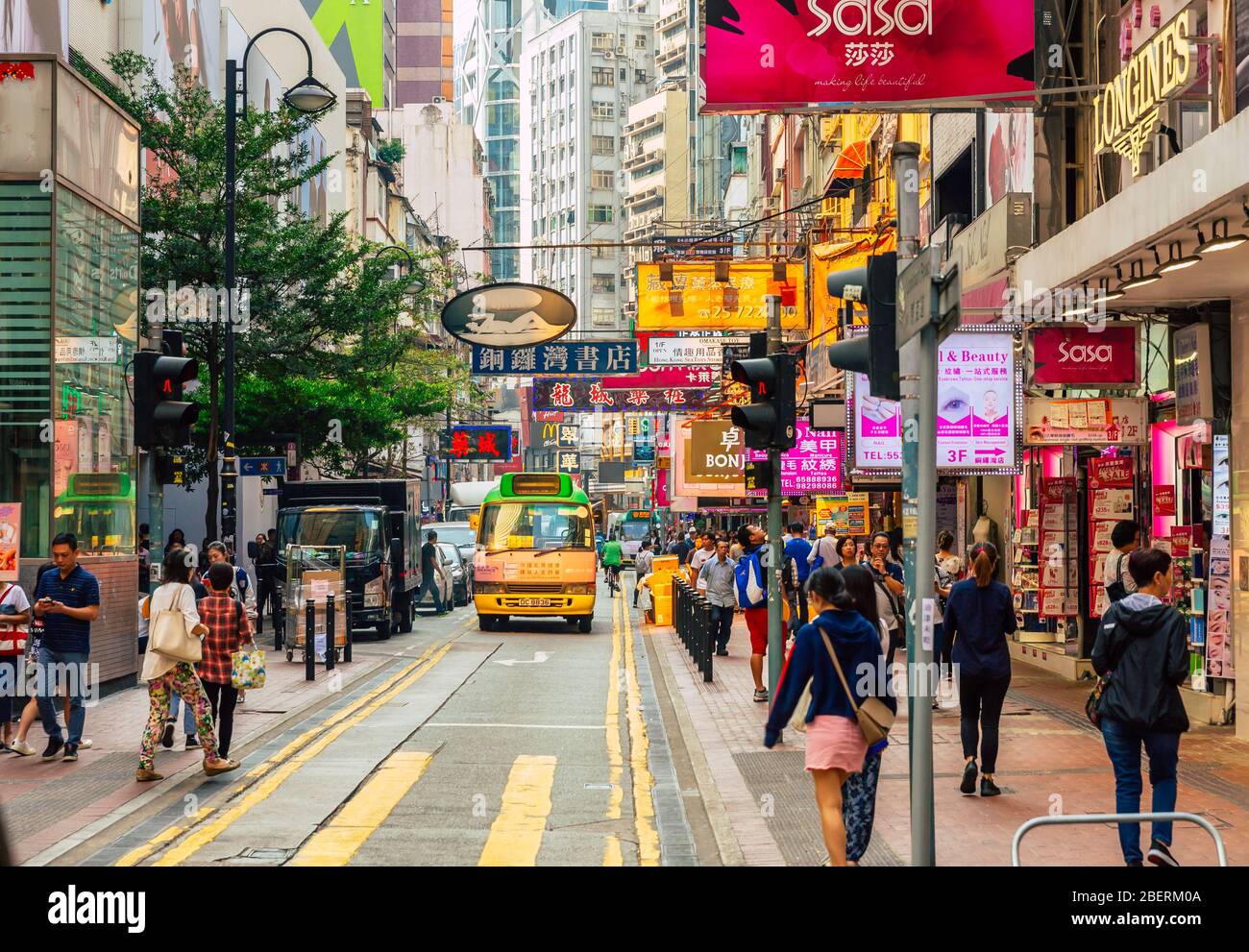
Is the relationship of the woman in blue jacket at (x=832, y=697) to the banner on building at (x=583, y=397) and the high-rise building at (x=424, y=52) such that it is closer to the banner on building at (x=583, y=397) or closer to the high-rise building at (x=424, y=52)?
the banner on building at (x=583, y=397)

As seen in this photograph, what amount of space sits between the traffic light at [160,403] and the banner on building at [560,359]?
14.2m

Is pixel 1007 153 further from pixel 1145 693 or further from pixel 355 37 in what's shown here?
pixel 355 37

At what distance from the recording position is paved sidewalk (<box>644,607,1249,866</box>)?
930 cm

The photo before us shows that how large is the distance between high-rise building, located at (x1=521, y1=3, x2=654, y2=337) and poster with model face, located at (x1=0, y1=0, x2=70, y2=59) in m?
125

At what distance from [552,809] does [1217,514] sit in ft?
23.8

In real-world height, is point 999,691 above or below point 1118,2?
below

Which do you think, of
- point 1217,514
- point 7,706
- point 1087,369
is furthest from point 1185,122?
point 7,706

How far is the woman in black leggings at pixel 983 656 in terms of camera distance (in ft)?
36.9

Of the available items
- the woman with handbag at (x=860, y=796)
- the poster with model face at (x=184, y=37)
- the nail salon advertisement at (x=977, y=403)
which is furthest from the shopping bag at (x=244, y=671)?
the poster with model face at (x=184, y=37)

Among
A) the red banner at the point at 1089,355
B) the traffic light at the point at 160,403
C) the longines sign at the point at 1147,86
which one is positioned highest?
the longines sign at the point at 1147,86

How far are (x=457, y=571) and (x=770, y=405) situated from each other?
29952 mm

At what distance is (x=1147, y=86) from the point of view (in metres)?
13.7
